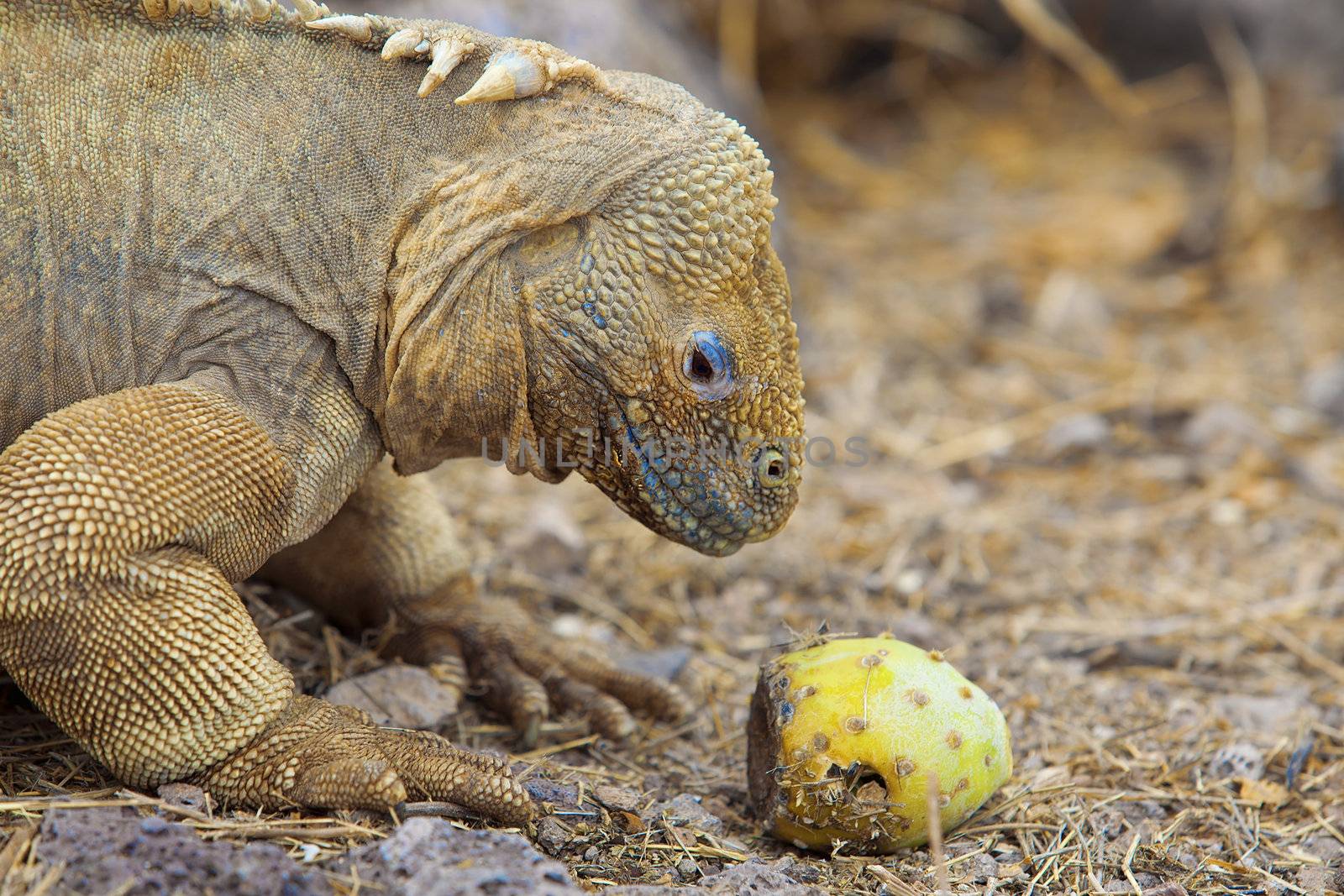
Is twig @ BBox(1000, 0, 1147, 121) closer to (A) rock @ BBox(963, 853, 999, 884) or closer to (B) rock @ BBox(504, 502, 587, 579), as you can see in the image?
(B) rock @ BBox(504, 502, 587, 579)

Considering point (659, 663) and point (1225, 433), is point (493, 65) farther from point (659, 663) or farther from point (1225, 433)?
point (1225, 433)

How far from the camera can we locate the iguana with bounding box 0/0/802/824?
147 inches

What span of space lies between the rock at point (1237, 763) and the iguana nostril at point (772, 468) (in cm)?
198

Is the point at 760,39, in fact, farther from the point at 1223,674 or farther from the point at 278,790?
the point at 278,790

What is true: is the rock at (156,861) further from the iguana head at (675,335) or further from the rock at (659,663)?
the rock at (659,663)

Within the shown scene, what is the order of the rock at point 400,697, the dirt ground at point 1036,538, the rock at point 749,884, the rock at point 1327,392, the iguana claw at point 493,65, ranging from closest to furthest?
the rock at point 749,884 < the iguana claw at point 493,65 < the dirt ground at point 1036,538 < the rock at point 400,697 < the rock at point 1327,392

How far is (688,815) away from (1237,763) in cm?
209

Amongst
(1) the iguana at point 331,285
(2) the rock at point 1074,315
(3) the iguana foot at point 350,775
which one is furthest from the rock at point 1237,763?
(2) the rock at point 1074,315

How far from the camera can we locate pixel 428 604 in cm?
528

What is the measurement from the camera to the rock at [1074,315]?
949 cm

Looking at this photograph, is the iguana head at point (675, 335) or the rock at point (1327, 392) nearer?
the iguana head at point (675, 335)

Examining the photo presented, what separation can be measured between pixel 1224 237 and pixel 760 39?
4636 millimetres

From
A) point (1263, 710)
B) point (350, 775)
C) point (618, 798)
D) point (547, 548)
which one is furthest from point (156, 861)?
point (1263, 710)

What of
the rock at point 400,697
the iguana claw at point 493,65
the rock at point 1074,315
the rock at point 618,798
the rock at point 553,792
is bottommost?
the rock at point 618,798
